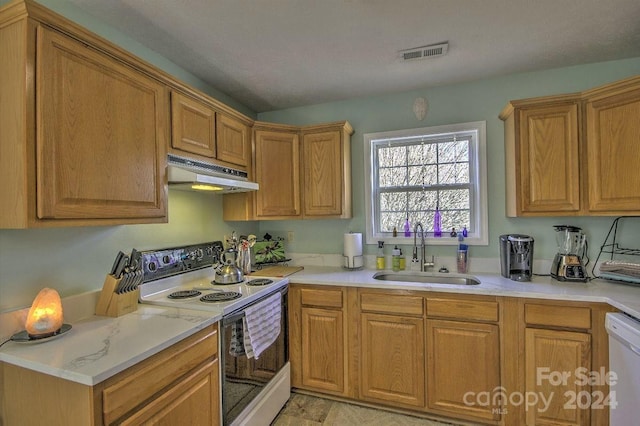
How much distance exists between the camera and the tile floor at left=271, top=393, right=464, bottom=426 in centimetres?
203

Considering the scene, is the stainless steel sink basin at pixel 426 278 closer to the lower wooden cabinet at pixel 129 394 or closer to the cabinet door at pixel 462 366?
the cabinet door at pixel 462 366

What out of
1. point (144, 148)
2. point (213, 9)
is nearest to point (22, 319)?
point (144, 148)

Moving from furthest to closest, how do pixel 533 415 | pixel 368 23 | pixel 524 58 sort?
1. pixel 524 58
2. pixel 533 415
3. pixel 368 23

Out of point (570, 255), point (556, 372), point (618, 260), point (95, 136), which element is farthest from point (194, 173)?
point (618, 260)

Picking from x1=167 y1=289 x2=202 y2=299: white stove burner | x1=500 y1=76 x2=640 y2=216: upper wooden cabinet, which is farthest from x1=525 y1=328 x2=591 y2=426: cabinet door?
x1=167 y1=289 x2=202 y2=299: white stove burner

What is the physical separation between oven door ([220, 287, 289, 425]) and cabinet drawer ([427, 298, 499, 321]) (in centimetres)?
114

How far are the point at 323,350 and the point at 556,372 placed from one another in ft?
4.76

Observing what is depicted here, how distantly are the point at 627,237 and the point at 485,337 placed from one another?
1278mm

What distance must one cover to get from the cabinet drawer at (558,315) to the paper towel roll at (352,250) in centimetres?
121

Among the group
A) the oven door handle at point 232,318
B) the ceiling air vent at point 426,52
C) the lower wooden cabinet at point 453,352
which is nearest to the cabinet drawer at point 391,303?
the lower wooden cabinet at point 453,352

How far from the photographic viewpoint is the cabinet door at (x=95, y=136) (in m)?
1.15

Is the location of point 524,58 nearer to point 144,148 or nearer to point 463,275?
point 463,275

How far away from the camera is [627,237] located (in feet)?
6.97

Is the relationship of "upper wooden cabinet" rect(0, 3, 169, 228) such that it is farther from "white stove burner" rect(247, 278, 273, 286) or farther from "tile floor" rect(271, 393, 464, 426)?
"tile floor" rect(271, 393, 464, 426)
